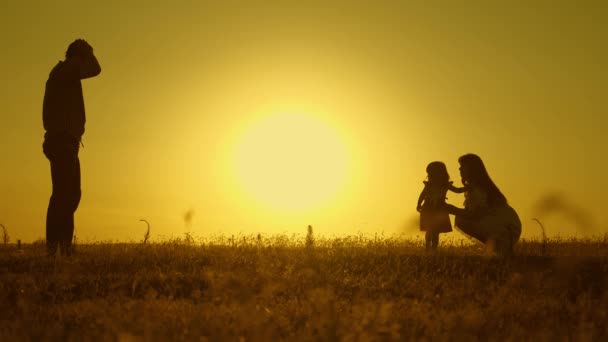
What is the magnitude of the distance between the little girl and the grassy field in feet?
4.55

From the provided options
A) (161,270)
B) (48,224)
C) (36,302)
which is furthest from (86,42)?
(36,302)

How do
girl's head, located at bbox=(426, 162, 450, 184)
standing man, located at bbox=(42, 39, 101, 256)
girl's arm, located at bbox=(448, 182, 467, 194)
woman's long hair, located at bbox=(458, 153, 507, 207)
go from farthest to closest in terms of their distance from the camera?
girl's head, located at bbox=(426, 162, 450, 184), girl's arm, located at bbox=(448, 182, 467, 194), woman's long hair, located at bbox=(458, 153, 507, 207), standing man, located at bbox=(42, 39, 101, 256)

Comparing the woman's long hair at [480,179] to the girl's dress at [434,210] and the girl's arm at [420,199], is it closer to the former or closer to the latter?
the girl's dress at [434,210]

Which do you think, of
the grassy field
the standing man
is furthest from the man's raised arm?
the grassy field

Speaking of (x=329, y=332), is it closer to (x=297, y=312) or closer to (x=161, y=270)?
(x=297, y=312)

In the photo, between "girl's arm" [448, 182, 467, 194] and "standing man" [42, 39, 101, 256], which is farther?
"girl's arm" [448, 182, 467, 194]

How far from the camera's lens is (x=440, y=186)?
1266 centimetres

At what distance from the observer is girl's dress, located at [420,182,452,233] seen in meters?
12.6

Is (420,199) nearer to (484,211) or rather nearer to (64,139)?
(484,211)

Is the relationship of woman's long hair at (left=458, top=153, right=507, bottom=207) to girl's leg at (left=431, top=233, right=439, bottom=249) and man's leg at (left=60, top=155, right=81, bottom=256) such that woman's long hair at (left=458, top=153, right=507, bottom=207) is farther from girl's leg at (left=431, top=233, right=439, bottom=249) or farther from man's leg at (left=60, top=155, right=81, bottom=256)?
man's leg at (left=60, top=155, right=81, bottom=256)

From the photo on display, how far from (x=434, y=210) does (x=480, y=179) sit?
138 cm

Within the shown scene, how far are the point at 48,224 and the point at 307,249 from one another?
154 inches

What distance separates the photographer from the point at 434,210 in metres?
12.6

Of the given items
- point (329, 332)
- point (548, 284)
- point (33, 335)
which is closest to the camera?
point (329, 332)
